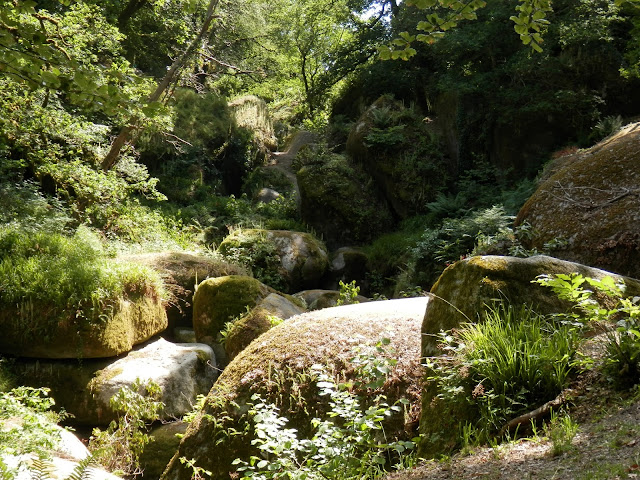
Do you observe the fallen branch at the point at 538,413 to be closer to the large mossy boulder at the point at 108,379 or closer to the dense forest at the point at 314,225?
the dense forest at the point at 314,225

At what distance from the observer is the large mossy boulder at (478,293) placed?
12.5 ft

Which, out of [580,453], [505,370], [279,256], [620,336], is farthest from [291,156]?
[580,453]

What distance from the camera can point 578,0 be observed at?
14.0 meters

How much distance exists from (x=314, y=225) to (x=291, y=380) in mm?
12166

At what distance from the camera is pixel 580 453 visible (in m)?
2.59

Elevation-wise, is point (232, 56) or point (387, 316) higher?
point (232, 56)

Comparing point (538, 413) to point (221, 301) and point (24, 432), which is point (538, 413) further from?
point (221, 301)

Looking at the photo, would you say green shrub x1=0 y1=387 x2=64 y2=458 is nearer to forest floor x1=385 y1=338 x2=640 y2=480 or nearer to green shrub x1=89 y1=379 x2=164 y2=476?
green shrub x1=89 y1=379 x2=164 y2=476

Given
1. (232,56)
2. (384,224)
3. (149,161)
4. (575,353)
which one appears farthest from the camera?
(232,56)

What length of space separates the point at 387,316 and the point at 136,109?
3308 mm

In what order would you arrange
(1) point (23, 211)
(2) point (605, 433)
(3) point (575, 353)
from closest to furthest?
1. (2) point (605, 433)
2. (3) point (575, 353)
3. (1) point (23, 211)

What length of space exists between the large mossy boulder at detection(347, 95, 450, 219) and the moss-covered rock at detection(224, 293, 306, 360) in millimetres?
9191

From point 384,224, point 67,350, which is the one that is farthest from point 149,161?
point 67,350

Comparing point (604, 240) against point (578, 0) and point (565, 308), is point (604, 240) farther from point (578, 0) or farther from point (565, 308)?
point (578, 0)
